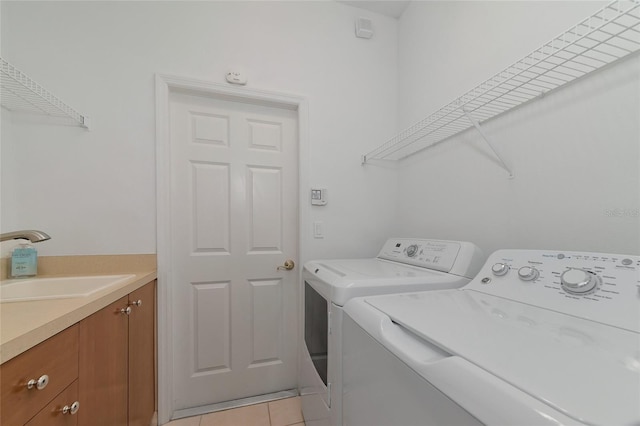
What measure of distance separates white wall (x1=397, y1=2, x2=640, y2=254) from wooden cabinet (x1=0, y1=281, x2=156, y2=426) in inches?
65.9

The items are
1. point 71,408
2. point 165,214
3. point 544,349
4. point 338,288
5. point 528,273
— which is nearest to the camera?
point 544,349

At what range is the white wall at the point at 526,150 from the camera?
32.4 inches

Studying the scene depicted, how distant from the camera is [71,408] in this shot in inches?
28.5

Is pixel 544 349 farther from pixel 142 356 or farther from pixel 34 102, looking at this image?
pixel 34 102

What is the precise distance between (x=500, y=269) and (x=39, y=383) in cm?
141

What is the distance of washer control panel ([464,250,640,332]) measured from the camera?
61 cm

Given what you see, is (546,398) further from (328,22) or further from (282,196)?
(328,22)

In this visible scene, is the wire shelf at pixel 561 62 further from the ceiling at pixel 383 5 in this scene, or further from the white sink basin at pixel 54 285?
the white sink basin at pixel 54 285

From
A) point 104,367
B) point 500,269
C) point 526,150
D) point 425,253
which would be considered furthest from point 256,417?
point 526,150

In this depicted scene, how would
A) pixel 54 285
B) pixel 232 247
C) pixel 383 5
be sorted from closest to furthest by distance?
pixel 54 285 < pixel 232 247 < pixel 383 5

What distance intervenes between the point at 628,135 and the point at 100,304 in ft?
6.14

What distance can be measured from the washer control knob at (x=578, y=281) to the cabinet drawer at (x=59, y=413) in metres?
1.43

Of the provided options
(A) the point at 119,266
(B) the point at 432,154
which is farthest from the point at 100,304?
(B) the point at 432,154

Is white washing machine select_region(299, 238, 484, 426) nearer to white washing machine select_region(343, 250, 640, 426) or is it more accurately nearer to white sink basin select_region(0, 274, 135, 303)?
white washing machine select_region(343, 250, 640, 426)
